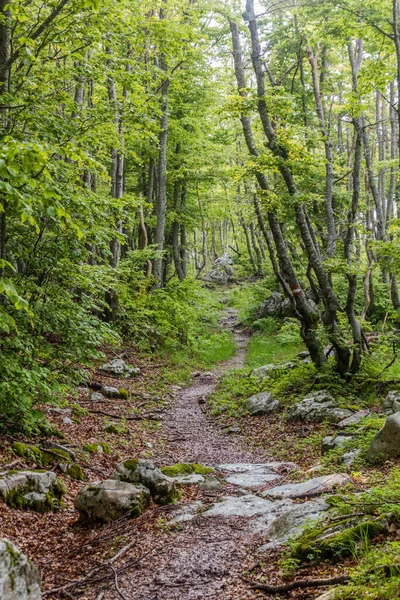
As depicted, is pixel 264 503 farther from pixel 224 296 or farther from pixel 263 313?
pixel 224 296


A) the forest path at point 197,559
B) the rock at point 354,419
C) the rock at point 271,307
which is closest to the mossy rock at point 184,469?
the forest path at point 197,559

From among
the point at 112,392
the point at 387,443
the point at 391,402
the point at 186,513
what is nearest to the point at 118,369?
the point at 112,392

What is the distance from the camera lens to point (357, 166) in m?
11.2

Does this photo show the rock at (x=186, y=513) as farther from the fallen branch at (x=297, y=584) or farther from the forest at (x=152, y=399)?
the fallen branch at (x=297, y=584)

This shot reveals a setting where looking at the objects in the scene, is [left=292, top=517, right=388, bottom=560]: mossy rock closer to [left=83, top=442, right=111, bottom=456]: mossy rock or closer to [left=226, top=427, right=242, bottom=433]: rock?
[left=83, top=442, right=111, bottom=456]: mossy rock

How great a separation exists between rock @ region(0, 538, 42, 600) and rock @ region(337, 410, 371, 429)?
20.2 feet

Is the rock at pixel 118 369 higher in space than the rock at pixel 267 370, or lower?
higher

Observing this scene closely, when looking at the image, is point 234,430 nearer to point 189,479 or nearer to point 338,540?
point 189,479

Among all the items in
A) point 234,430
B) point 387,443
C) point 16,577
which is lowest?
point 234,430

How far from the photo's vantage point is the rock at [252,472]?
21.8 ft

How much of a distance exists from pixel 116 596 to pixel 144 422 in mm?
6309

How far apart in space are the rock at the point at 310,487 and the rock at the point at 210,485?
753 mm

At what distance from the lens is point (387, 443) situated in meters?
5.95

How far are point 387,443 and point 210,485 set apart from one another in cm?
256
